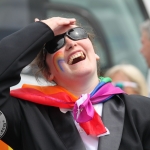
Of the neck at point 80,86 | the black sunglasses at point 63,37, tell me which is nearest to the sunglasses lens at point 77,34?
the black sunglasses at point 63,37

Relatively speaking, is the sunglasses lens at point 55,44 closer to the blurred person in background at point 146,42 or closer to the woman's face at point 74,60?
the woman's face at point 74,60

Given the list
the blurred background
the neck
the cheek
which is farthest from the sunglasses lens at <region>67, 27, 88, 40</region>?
the blurred background

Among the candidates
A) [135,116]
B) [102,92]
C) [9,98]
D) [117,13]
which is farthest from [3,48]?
[117,13]

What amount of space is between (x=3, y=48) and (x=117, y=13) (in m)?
4.77

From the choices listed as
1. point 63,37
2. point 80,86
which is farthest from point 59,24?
point 80,86

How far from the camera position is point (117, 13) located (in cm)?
728

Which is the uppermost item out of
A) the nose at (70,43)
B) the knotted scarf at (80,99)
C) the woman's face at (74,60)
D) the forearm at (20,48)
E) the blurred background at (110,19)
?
the forearm at (20,48)

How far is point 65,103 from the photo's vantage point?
8.71ft

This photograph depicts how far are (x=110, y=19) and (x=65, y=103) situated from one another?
465 centimetres

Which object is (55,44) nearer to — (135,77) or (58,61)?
(58,61)

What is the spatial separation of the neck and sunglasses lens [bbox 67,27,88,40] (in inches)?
8.2

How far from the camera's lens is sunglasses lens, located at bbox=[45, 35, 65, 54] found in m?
2.74

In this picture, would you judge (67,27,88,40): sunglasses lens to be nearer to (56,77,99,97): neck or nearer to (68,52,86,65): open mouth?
(68,52,86,65): open mouth

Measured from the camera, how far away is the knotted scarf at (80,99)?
103 inches
